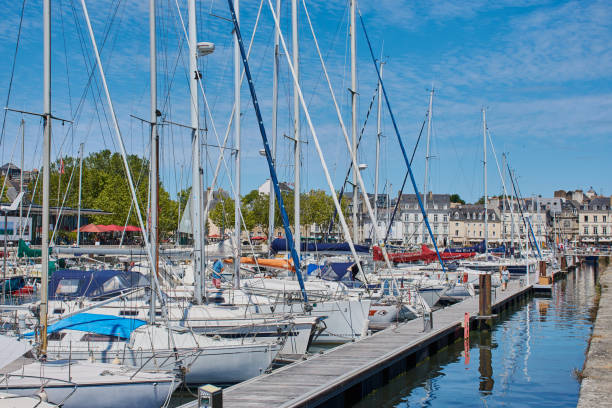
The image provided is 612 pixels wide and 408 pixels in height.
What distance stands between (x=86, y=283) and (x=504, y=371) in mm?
14343

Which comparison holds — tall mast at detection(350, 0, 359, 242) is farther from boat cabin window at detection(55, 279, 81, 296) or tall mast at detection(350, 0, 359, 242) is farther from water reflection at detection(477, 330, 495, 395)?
boat cabin window at detection(55, 279, 81, 296)

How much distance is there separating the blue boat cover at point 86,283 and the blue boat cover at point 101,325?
3.71 metres

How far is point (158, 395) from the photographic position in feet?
43.8

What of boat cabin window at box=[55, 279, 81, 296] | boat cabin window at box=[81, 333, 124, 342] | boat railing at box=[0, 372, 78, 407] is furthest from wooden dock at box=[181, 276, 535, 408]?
boat cabin window at box=[55, 279, 81, 296]

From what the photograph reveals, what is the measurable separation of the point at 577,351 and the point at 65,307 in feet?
62.6

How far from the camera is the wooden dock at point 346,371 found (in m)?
14.2

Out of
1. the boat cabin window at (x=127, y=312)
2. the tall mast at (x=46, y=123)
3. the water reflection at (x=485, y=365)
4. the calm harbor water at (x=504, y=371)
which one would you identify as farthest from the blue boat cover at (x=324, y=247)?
the tall mast at (x=46, y=123)

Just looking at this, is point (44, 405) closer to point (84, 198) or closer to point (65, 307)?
point (65, 307)

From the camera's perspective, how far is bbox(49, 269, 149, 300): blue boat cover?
2102 cm

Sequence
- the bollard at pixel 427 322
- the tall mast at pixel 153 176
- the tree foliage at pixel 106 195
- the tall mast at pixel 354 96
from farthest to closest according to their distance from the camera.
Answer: the tree foliage at pixel 106 195
the tall mast at pixel 354 96
the bollard at pixel 427 322
the tall mast at pixel 153 176

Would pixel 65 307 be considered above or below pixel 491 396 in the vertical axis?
above

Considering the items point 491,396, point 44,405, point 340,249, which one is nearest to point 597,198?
point 340,249

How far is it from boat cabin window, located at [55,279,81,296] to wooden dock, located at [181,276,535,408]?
8.51m

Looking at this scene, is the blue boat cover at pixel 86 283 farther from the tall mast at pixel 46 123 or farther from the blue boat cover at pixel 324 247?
the blue boat cover at pixel 324 247
